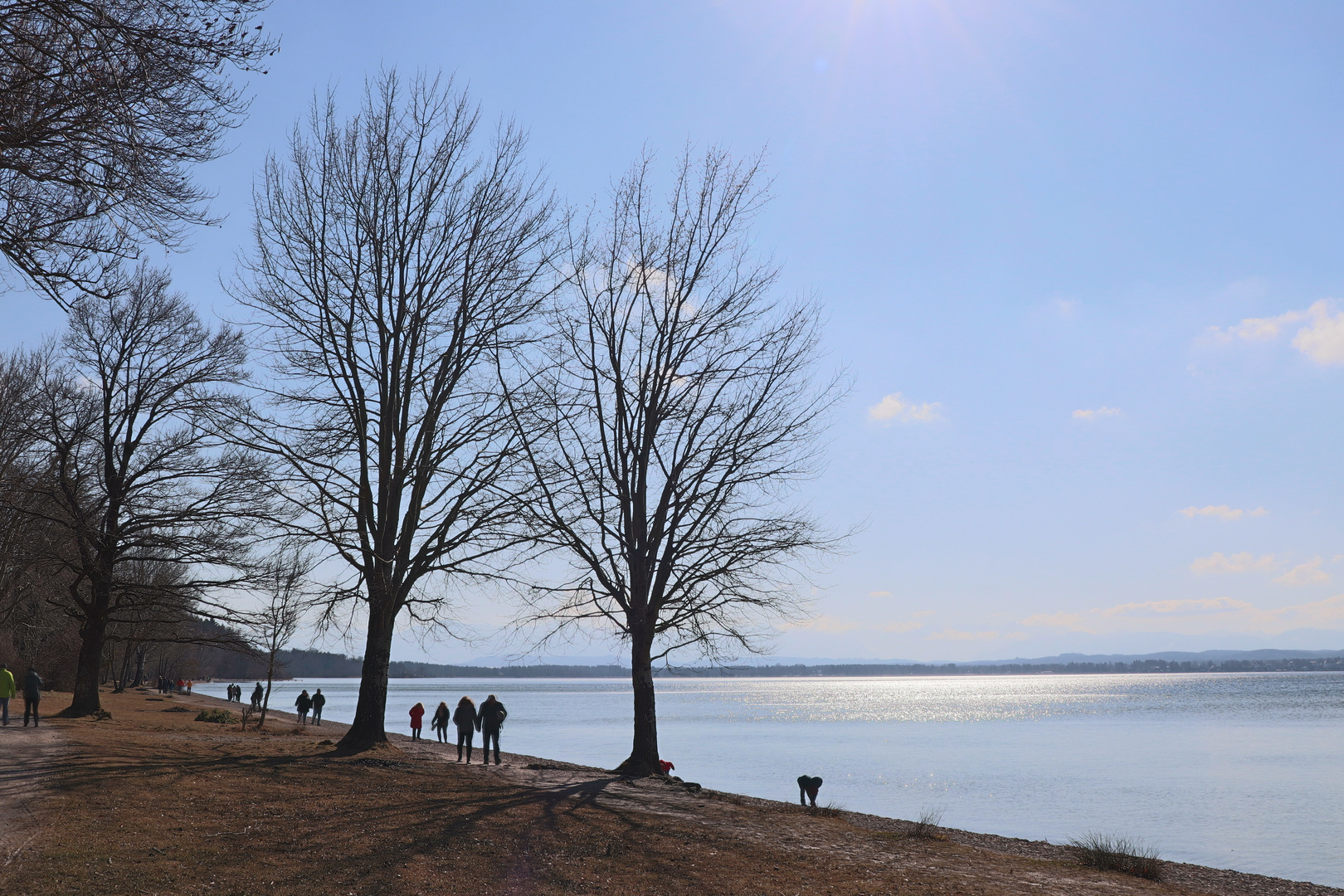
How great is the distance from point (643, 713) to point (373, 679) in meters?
6.21

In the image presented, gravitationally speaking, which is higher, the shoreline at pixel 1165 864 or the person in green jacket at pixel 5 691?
the person in green jacket at pixel 5 691

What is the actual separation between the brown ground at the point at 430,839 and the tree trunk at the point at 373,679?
1.42m

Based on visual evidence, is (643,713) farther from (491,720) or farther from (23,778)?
(23,778)

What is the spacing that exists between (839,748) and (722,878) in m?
48.2

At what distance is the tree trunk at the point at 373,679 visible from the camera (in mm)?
20609

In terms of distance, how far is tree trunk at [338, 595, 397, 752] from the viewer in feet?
67.6

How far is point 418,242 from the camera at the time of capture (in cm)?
2164

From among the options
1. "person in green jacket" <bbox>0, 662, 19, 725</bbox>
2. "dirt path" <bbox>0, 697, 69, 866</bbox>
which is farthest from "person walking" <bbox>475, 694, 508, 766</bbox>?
"person in green jacket" <bbox>0, 662, 19, 725</bbox>

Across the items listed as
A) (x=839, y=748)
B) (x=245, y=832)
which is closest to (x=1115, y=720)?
(x=839, y=748)

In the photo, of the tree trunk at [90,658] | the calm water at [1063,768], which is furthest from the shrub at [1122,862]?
the tree trunk at [90,658]

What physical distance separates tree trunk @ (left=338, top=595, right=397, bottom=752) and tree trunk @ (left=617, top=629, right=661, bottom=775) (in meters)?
5.67

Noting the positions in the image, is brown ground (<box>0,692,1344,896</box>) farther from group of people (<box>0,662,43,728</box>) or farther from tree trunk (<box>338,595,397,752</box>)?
group of people (<box>0,662,43,728</box>)

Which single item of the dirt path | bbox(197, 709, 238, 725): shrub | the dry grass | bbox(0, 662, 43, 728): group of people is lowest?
the dry grass

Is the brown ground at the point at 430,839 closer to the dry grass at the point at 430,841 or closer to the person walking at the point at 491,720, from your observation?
the dry grass at the point at 430,841
